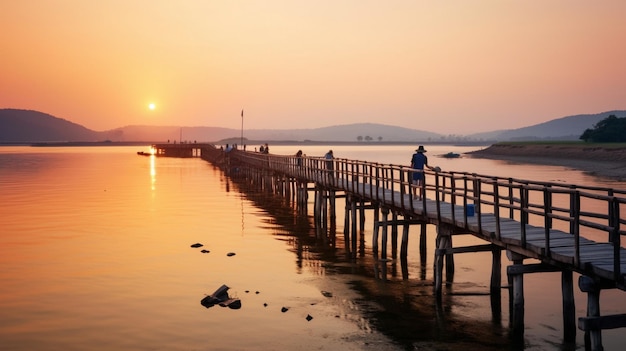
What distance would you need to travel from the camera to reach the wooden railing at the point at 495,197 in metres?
13.6

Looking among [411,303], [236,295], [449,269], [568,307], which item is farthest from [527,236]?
[236,295]

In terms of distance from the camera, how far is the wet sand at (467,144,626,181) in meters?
81.2

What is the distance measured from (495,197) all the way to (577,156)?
9457 cm

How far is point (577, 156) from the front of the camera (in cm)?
10519

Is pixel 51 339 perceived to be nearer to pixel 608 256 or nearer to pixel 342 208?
pixel 608 256

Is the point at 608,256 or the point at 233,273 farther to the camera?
the point at 233,273

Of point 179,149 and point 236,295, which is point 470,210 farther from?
point 179,149

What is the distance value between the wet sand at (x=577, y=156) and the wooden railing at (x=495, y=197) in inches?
1285

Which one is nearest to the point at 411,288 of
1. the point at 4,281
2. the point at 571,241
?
the point at 571,241

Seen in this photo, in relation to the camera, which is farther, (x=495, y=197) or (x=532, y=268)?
(x=495, y=197)

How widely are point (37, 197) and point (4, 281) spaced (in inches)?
1275

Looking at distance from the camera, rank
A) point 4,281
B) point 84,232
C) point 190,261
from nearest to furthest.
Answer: point 4,281 → point 190,261 → point 84,232

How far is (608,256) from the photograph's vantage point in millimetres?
13609

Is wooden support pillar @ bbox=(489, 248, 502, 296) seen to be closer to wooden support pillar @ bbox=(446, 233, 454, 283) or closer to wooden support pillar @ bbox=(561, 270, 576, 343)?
wooden support pillar @ bbox=(446, 233, 454, 283)
